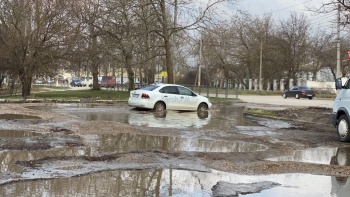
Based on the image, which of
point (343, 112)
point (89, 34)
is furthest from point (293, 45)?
point (343, 112)

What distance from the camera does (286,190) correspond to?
6.69 metres

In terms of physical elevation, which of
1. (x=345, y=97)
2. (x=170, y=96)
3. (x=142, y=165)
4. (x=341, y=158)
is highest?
(x=345, y=97)

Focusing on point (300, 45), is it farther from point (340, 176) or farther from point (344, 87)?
point (340, 176)

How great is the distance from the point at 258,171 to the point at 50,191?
12.7ft

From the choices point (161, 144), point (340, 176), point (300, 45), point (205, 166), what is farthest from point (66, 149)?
point (300, 45)

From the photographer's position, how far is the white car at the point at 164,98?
834 inches

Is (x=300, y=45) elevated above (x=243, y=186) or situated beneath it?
elevated above

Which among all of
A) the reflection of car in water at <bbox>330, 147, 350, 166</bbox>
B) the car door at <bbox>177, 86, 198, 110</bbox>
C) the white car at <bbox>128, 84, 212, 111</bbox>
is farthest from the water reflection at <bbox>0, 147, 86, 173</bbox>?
the car door at <bbox>177, 86, 198, 110</bbox>

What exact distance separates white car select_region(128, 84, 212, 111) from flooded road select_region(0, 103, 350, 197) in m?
8.38

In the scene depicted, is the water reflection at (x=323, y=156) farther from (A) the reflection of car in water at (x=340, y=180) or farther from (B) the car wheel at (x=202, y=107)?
(B) the car wheel at (x=202, y=107)

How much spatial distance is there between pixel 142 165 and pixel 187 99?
562 inches

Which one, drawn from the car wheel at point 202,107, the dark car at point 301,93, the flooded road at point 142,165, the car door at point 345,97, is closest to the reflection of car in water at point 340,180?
the flooded road at point 142,165

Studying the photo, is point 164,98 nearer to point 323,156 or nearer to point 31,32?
point 323,156

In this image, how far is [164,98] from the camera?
21469 mm
